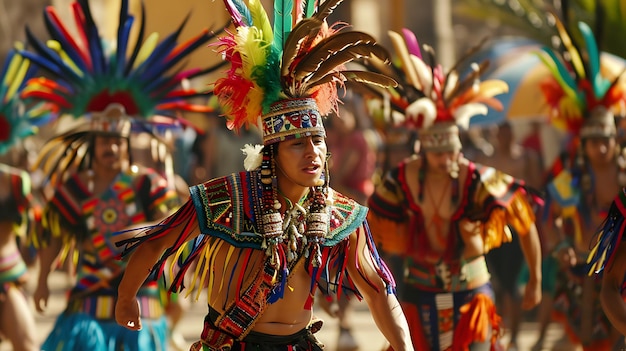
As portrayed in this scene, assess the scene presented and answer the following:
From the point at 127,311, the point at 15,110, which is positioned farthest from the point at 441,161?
the point at 15,110

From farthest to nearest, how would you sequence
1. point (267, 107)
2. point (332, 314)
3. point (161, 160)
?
point (161, 160) < point (332, 314) < point (267, 107)

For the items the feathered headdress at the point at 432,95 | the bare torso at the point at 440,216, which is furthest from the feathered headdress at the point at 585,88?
the bare torso at the point at 440,216

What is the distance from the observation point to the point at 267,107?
18.4ft

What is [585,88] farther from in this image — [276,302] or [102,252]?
[276,302]

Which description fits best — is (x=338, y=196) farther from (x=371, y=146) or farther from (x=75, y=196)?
(x=371, y=146)

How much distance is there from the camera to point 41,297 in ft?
26.9

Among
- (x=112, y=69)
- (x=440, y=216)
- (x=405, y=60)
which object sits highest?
(x=112, y=69)

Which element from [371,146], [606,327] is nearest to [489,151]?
[371,146]

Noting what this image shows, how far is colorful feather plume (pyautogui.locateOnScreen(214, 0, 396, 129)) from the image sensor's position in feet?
17.9

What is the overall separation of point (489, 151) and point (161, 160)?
5226 millimetres

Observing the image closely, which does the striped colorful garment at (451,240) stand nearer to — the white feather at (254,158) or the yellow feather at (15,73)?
the white feather at (254,158)

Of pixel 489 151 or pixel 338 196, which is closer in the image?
pixel 338 196

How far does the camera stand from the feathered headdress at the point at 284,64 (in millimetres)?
5465

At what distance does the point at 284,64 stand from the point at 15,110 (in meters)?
4.73
